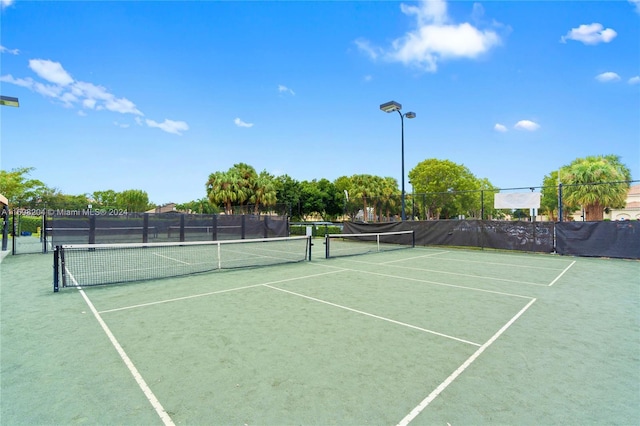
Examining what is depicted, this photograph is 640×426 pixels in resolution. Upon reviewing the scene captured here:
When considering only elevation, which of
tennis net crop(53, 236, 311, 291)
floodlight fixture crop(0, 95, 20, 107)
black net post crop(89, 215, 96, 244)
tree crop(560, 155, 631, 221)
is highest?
floodlight fixture crop(0, 95, 20, 107)

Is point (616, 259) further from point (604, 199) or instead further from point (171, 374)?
point (171, 374)

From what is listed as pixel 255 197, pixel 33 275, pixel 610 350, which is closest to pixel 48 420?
pixel 610 350

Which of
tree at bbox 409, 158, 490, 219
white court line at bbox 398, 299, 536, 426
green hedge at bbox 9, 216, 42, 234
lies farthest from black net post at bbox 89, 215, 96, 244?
tree at bbox 409, 158, 490, 219

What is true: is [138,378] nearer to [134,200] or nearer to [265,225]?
[265,225]

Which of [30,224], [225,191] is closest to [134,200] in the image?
[30,224]

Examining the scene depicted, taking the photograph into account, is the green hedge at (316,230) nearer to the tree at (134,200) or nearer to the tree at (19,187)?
the tree at (19,187)

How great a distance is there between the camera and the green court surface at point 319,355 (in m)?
3.01

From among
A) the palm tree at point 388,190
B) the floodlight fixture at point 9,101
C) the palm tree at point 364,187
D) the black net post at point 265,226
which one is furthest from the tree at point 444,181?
the floodlight fixture at point 9,101

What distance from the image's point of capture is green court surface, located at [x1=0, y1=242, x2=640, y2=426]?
3006mm

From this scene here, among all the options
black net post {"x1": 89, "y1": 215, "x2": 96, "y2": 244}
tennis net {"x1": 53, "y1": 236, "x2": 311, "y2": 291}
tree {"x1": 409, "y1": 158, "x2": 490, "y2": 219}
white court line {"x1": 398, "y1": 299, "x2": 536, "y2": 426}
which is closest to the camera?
white court line {"x1": 398, "y1": 299, "x2": 536, "y2": 426}

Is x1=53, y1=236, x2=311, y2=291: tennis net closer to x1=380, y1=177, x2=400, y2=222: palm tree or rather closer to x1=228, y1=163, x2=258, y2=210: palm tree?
x1=228, y1=163, x2=258, y2=210: palm tree

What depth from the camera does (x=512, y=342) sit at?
15.1ft

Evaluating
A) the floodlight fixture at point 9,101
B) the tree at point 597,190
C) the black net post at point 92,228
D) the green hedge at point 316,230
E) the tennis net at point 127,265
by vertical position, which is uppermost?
the floodlight fixture at point 9,101

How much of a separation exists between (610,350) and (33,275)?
13.3m
